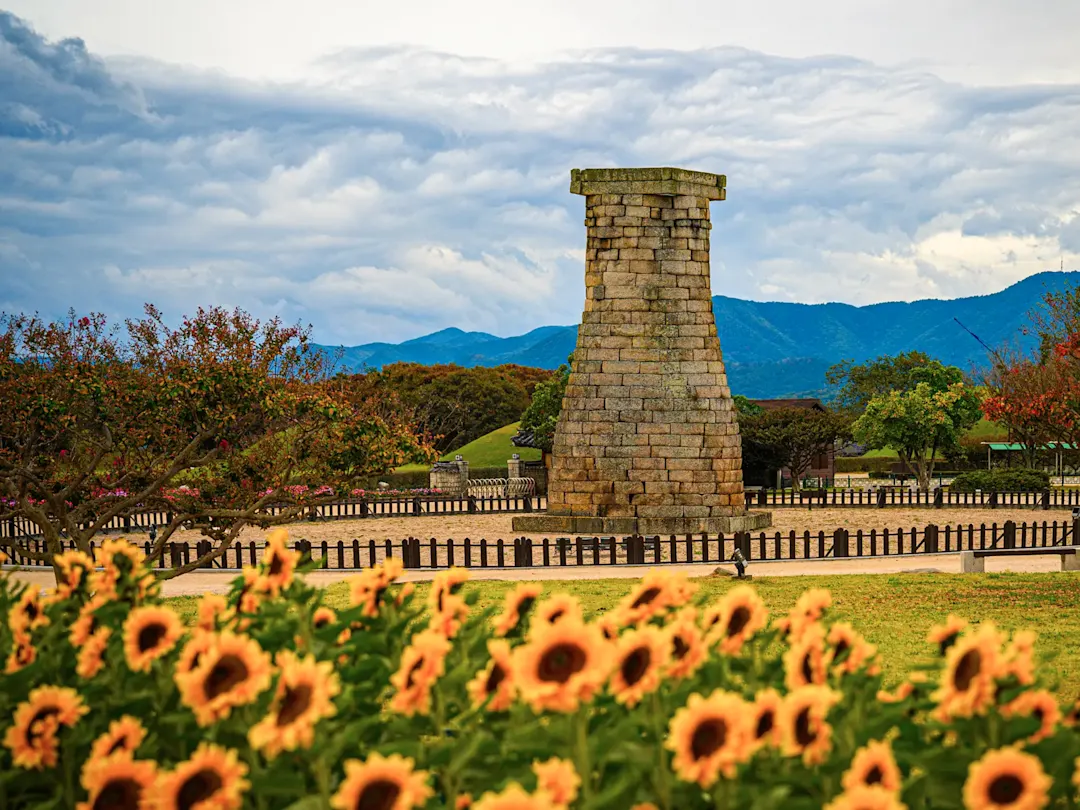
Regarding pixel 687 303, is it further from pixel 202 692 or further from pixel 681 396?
pixel 202 692

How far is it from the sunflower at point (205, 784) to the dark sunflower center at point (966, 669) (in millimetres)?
2100

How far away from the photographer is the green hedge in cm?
3888

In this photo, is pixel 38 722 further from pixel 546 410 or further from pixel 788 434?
pixel 546 410

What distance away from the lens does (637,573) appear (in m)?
20.4

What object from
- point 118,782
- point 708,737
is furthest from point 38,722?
point 708,737

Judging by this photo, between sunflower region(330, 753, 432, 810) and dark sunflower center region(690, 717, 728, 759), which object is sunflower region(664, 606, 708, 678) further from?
sunflower region(330, 753, 432, 810)

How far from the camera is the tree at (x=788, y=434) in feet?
150

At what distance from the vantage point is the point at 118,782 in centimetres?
358

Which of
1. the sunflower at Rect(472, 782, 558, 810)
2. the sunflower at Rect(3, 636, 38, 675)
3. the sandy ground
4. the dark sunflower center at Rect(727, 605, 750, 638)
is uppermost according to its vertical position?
the dark sunflower center at Rect(727, 605, 750, 638)

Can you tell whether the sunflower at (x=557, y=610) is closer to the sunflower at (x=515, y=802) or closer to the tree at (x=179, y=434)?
the sunflower at (x=515, y=802)

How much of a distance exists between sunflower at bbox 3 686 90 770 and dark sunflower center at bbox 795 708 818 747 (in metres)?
2.34

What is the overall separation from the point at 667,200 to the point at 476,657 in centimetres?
2406

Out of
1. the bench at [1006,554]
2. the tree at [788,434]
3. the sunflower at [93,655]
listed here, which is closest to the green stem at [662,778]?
the sunflower at [93,655]

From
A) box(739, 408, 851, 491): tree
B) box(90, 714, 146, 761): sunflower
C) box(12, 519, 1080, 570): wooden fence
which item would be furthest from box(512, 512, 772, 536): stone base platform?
box(90, 714, 146, 761): sunflower
